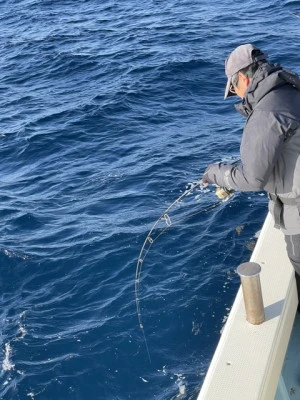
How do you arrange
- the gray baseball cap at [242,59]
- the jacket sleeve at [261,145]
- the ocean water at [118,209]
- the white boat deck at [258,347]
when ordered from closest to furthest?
1. the white boat deck at [258,347]
2. the jacket sleeve at [261,145]
3. the gray baseball cap at [242,59]
4. the ocean water at [118,209]

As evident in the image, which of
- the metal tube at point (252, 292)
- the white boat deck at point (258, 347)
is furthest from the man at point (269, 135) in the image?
the metal tube at point (252, 292)

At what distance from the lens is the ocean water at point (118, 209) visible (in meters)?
6.41

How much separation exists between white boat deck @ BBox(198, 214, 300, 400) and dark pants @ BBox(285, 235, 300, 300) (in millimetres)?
60

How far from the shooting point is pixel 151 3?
20.3 meters

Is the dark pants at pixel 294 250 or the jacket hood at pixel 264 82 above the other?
the jacket hood at pixel 264 82

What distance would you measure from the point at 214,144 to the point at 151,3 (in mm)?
10986

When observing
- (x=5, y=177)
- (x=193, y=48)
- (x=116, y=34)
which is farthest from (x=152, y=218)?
(x=116, y=34)

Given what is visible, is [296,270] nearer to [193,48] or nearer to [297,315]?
[297,315]

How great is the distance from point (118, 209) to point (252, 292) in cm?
505

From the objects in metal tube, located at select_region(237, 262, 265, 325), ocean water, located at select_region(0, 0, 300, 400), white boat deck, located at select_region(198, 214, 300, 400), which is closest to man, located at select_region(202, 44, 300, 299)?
white boat deck, located at select_region(198, 214, 300, 400)

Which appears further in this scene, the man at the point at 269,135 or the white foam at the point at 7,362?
the white foam at the point at 7,362

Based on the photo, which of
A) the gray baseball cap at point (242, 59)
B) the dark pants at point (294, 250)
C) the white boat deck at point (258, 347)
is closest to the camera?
the white boat deck at point (258, 347)

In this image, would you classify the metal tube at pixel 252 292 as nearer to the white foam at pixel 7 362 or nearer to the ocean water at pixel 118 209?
the ocean water at pixel 118 209

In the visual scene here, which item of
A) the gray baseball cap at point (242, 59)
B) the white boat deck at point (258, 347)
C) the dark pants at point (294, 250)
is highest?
the gray baseball cap at point (242, 59)
